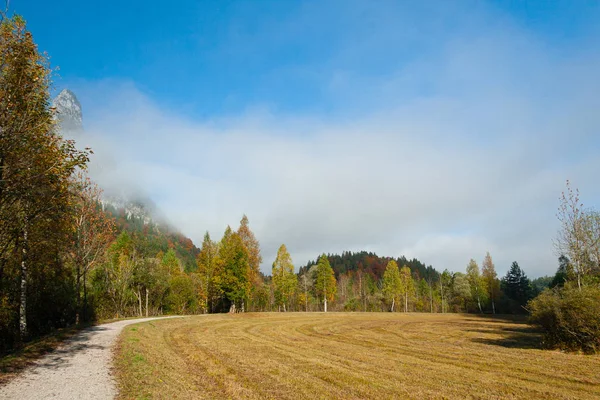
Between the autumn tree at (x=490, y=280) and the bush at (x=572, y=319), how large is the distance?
72.2m

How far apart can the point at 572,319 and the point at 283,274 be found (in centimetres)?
5161

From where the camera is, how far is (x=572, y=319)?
1883 centimetres

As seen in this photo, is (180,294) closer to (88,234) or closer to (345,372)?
(88,234)

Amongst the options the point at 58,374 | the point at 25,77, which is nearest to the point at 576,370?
the point at 58,374

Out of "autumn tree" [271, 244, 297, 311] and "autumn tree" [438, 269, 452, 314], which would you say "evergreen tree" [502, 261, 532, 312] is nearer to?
"autumn tree" [438, 269, 452, 314]

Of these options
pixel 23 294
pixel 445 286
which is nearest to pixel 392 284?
pixel 445 286

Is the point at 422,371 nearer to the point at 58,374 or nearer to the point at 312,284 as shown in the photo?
the point at 58,374

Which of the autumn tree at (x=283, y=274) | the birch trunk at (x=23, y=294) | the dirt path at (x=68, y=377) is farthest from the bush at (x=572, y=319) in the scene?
the autumn tree at (x=283, y=274)

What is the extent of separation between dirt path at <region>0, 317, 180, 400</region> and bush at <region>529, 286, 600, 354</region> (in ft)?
76.3

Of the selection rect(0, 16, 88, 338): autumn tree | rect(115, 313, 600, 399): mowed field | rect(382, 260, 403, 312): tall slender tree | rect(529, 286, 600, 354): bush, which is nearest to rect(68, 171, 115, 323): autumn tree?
rect(115, 313, 600, 399): mowed field

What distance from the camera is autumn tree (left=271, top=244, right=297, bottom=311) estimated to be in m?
65.2

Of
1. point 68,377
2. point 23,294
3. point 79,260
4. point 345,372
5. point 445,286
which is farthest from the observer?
point 445,286

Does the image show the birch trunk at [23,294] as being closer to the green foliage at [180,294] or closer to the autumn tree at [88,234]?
the autumn tree at [88,234]

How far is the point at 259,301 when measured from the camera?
75688 millimetres
